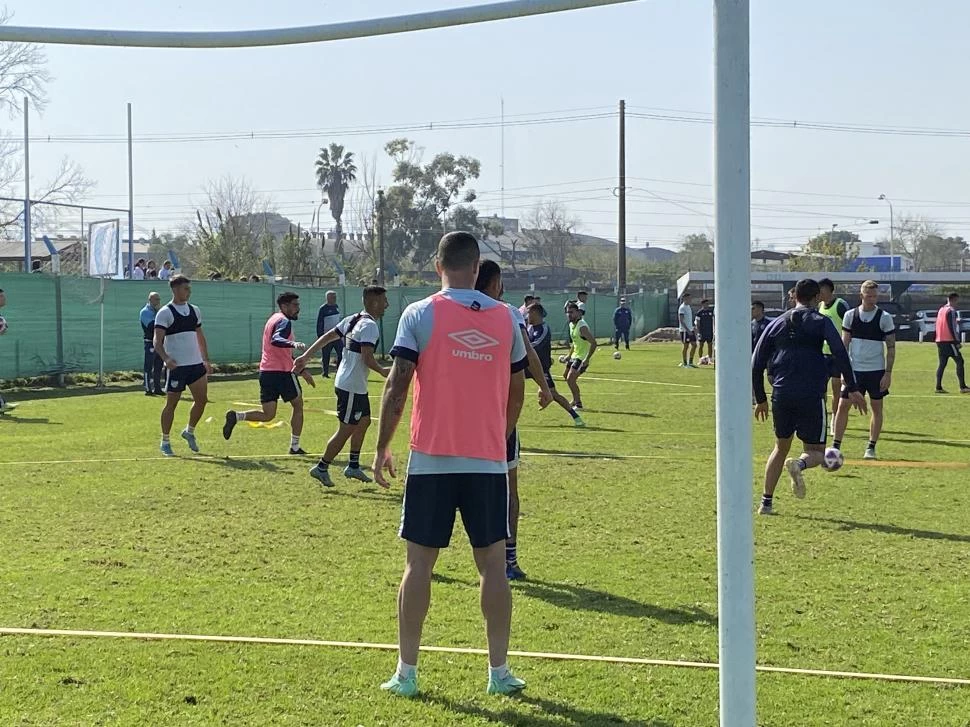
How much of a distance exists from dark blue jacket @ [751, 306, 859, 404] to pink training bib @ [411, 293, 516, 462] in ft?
16.6

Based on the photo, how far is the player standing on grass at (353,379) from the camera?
1068 cm

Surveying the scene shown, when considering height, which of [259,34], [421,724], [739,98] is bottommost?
[421,724]

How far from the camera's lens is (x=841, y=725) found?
4.93m

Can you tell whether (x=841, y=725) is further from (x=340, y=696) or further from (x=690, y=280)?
(x=690, y=280)

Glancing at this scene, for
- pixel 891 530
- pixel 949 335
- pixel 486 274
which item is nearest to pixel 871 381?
pixel 891 530

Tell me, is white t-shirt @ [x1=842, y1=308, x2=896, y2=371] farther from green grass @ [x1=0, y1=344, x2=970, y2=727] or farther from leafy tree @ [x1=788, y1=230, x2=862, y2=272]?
leafy tree @ [x1=788, y1=230, x2=862, y2=272]

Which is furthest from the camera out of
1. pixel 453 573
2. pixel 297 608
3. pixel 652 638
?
pixel 453 573

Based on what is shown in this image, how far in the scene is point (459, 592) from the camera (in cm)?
725

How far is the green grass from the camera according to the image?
5.22 m

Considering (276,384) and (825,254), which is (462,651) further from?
(825,254)

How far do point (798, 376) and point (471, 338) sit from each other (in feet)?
17.6

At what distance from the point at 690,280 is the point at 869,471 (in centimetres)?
5559

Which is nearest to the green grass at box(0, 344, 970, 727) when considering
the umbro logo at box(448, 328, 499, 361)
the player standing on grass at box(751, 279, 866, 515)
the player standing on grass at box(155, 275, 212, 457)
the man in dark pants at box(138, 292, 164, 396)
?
the player standing on grass at box(751, 279, 866, 515)

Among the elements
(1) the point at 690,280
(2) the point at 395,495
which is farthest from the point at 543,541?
(1) the point at 690,280
